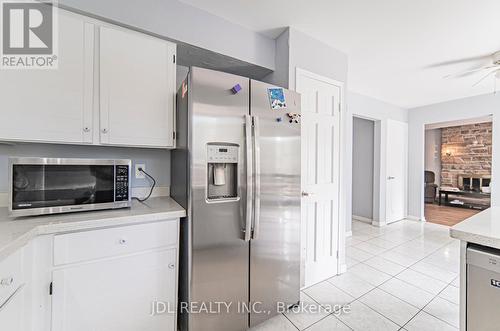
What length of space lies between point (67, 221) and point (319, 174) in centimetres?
203

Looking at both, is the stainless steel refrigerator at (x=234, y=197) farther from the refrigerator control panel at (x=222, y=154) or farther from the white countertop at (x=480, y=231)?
the white countertop at (x=480, y=231)

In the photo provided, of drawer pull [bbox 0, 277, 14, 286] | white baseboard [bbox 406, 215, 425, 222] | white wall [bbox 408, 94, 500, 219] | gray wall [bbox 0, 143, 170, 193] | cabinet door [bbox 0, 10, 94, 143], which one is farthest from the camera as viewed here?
white baseboard [bbox 406, 215, 425, 222]

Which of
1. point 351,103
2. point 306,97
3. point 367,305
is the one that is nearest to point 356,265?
point 367,305

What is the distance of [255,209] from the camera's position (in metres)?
1.49

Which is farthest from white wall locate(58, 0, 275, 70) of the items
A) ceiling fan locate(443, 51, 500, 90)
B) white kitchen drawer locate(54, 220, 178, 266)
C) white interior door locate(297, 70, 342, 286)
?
ceiling fan locate(443, 51, 500, 90)

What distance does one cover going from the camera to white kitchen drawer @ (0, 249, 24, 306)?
32.2 inches

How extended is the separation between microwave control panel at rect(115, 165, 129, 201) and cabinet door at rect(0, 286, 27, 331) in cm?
58

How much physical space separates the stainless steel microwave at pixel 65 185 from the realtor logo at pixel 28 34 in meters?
0.61

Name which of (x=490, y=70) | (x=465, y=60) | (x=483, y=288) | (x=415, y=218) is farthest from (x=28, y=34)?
(x=415, y=218)

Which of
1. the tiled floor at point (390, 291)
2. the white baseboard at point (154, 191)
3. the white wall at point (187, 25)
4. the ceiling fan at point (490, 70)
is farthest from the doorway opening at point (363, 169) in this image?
the white baseboard at point (154, 191)

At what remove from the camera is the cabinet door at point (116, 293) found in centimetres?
110

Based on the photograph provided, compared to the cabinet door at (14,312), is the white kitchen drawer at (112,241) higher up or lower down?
higher up

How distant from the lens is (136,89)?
59.5 inches

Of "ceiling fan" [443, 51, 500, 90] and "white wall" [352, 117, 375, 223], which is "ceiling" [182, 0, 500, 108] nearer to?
"ceiling fan" [443, 51, 500, 90]
